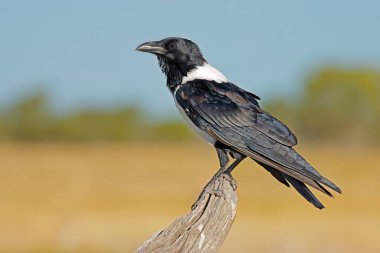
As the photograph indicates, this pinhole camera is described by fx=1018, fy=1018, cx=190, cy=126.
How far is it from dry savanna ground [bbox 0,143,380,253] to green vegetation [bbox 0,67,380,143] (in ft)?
33.6

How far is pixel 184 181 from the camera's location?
31.8 meters

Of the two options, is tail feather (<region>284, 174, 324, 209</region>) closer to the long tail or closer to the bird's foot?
the long tail

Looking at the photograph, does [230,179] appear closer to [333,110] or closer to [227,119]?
[227,119]

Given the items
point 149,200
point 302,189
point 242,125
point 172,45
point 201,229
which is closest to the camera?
point 201,229

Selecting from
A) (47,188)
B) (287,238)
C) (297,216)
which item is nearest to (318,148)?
(47,188)

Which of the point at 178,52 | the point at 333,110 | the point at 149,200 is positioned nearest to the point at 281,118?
the point at 333,110

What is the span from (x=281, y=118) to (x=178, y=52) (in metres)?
46.4

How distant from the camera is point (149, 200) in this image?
27.2 metres

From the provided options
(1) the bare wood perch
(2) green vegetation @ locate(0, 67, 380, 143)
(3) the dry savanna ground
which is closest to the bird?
(1) the bare wood perch

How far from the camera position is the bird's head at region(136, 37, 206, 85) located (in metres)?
7.08

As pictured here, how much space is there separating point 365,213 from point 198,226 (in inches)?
780

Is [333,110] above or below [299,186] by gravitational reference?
above

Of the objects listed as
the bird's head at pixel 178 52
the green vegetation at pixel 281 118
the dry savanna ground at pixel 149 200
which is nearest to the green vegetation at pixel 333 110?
the green vegetation at pixel 281 118

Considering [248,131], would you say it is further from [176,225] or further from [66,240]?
[66,240]
